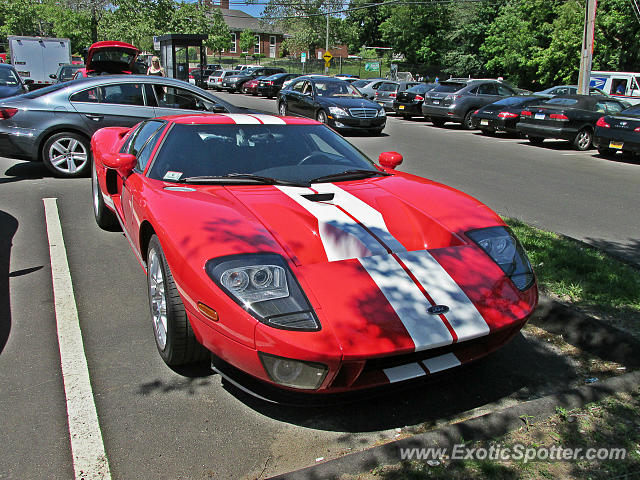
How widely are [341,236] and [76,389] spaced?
1704mm

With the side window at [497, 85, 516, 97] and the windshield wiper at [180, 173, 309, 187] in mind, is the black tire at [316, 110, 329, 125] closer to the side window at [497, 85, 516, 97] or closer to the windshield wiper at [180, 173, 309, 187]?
the side window at [497, 85, 516, 97]

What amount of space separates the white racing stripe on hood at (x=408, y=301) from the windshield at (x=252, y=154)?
126 centimetres

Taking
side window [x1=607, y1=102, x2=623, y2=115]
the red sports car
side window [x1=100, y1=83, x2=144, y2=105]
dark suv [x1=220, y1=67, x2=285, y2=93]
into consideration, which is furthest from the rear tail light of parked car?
dark suv [x1=220, y1=67, x2=285, y2=93]

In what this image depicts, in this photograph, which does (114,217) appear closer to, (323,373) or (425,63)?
(323,373)

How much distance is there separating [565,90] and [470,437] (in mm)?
22812

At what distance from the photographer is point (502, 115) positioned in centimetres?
1608

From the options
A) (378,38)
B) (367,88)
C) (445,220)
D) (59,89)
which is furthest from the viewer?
(378,38)

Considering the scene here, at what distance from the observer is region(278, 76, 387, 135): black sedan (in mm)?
15344

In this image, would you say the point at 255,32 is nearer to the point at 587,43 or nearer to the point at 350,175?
the point at 587,43

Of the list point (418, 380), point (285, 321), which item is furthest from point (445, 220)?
point (285, 321)

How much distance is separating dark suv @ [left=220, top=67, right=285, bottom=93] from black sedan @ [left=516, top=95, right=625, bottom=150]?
23123 millimetres

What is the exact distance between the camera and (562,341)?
3.68 m

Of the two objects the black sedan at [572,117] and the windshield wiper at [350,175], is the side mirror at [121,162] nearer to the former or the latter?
the windshield wiper at [350,175]

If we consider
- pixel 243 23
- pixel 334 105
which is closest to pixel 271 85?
pixel 334 105
